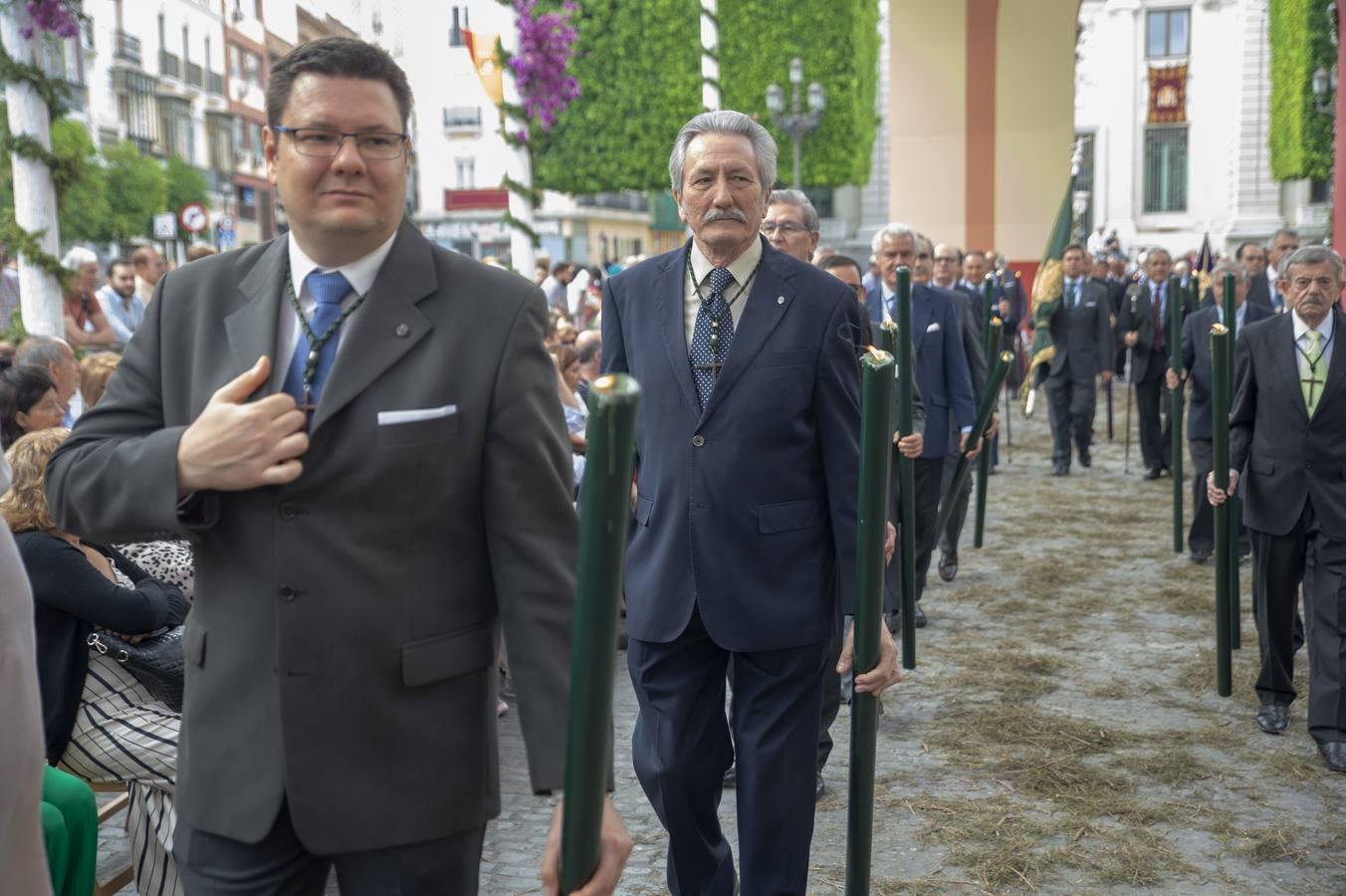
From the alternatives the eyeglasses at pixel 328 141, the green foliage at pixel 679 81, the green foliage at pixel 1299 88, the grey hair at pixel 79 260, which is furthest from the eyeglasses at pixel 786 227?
the green foliage at pixel 1299 88

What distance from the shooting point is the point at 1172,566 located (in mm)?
10117

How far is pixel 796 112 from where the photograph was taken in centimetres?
3064

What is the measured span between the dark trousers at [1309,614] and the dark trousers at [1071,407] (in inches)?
337

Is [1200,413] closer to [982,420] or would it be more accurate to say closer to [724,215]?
[982,420]

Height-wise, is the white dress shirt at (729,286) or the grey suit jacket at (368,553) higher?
the white dress shirt at (729,286)

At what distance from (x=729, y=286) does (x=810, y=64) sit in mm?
34053

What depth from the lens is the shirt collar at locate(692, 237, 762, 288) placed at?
400 cm

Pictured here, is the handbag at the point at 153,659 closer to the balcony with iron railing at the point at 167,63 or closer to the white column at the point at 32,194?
the white column at the point at 32,194

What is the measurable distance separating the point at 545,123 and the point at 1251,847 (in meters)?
15.5

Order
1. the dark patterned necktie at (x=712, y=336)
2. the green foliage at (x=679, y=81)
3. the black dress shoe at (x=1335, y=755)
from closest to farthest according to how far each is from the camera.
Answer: the dark patterned necktie at (x=712, y=336) < the black dress shoe at (x=1335, y=755) < the green foliage at (x=679, y=81)

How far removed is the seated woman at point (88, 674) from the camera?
4.25 meters

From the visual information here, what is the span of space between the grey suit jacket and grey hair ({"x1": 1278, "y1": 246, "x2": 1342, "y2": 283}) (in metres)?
5.09

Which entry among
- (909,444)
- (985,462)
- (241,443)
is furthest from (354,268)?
(985,462)

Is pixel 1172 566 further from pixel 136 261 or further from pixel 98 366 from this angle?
pixel 136 261
